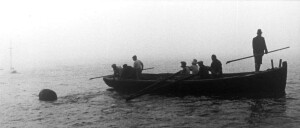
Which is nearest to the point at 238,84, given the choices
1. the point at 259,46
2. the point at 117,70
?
the point at 259,46

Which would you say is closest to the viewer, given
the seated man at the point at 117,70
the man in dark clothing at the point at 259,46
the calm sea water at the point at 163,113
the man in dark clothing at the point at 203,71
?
the calm sea water at the point at 163,113

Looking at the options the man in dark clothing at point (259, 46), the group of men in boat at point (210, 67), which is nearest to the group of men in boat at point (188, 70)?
the group of men in boat at point (210, 67)

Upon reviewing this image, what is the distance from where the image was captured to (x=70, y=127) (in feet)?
44.4

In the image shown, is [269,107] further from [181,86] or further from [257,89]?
[181,86]

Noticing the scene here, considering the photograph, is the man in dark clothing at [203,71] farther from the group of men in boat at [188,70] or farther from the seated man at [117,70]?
the seated man at [117,70]

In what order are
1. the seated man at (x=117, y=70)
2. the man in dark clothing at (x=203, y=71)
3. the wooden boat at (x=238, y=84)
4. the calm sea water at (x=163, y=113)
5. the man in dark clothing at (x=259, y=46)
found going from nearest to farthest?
the calm sea water at (x=163, y=113) < the wooden boat at (x=238, y=84) < the man in dark clothing at (x=259, y=46) < the man in dark clothing at (x=203, y=71) < the seated man at (x=117, y=70)

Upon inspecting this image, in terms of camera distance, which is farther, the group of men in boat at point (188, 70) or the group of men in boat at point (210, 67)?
the group of men in boat at point (188, 70)

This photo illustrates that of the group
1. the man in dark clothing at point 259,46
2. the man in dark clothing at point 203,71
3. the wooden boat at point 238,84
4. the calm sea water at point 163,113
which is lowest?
the calm sea water at point 163,113

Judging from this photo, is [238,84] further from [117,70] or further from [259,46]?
[117,70]

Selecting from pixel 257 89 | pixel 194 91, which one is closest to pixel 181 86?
pixel 194 91

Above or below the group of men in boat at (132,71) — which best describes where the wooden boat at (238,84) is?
below

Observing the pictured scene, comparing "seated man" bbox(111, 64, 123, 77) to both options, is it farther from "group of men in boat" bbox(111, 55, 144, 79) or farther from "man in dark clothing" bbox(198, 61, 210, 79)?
"man in dark clothing" bbox(198, 61, 210, 79)

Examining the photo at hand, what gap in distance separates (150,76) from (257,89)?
927 centimetres

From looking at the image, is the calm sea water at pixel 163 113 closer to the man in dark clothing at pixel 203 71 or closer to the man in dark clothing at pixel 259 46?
the man in dark clothing at pixel 203 71
